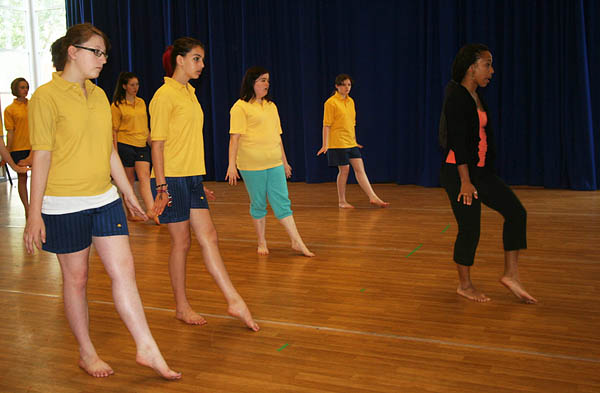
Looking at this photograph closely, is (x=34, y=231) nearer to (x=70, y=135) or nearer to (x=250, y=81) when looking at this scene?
(x=70, y=135)

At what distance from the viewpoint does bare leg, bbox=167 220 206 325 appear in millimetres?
3006

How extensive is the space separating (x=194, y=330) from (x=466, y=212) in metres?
1.55

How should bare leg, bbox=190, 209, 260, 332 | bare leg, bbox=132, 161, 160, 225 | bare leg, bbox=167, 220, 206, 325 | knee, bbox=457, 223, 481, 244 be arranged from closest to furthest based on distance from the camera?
bare leg, bbox=190, 209, 260, 332 → bare leg, bbox=167, 220, 206, 325 → knee, bbox=457, 223, 481, 244 → bare leg, bbox=132, 161, 160, 225

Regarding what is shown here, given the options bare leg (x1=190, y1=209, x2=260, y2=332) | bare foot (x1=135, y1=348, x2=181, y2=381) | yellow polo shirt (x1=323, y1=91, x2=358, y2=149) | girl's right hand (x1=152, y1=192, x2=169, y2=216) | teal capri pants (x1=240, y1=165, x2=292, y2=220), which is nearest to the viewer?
bare foot (x1=135, y1=348, x2=181, y2=381)

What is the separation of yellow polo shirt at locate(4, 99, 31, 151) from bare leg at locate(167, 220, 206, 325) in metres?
3.80

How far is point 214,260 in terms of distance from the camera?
9.54 feet

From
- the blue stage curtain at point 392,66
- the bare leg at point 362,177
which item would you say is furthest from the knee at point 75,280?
the blue stage curtain at point 392,66

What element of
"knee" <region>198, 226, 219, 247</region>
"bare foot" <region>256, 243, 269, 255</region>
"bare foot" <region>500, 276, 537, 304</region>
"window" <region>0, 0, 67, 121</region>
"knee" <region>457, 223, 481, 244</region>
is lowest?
"bare foot" <region>256, 243, 269, 255</region>

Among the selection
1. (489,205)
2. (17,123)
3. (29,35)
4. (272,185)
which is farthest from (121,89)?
(29,35)

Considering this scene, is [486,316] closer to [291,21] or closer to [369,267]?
[369,267]

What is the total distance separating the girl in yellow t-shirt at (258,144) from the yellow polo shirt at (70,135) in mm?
1995

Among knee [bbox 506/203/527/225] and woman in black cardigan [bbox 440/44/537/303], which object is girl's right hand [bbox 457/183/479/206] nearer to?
woman in black cardigan [bbox 440/44/537/303]

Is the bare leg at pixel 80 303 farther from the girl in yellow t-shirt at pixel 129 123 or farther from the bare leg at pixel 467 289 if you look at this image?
the girl in yellow t-shirt at pixel 129 123

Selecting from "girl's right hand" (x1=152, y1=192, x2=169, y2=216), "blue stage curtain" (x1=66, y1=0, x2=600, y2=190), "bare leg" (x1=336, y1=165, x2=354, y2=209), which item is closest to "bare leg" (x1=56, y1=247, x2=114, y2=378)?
"girl's right hand" (x1=152, y1=192, x2=169, y2=216)
